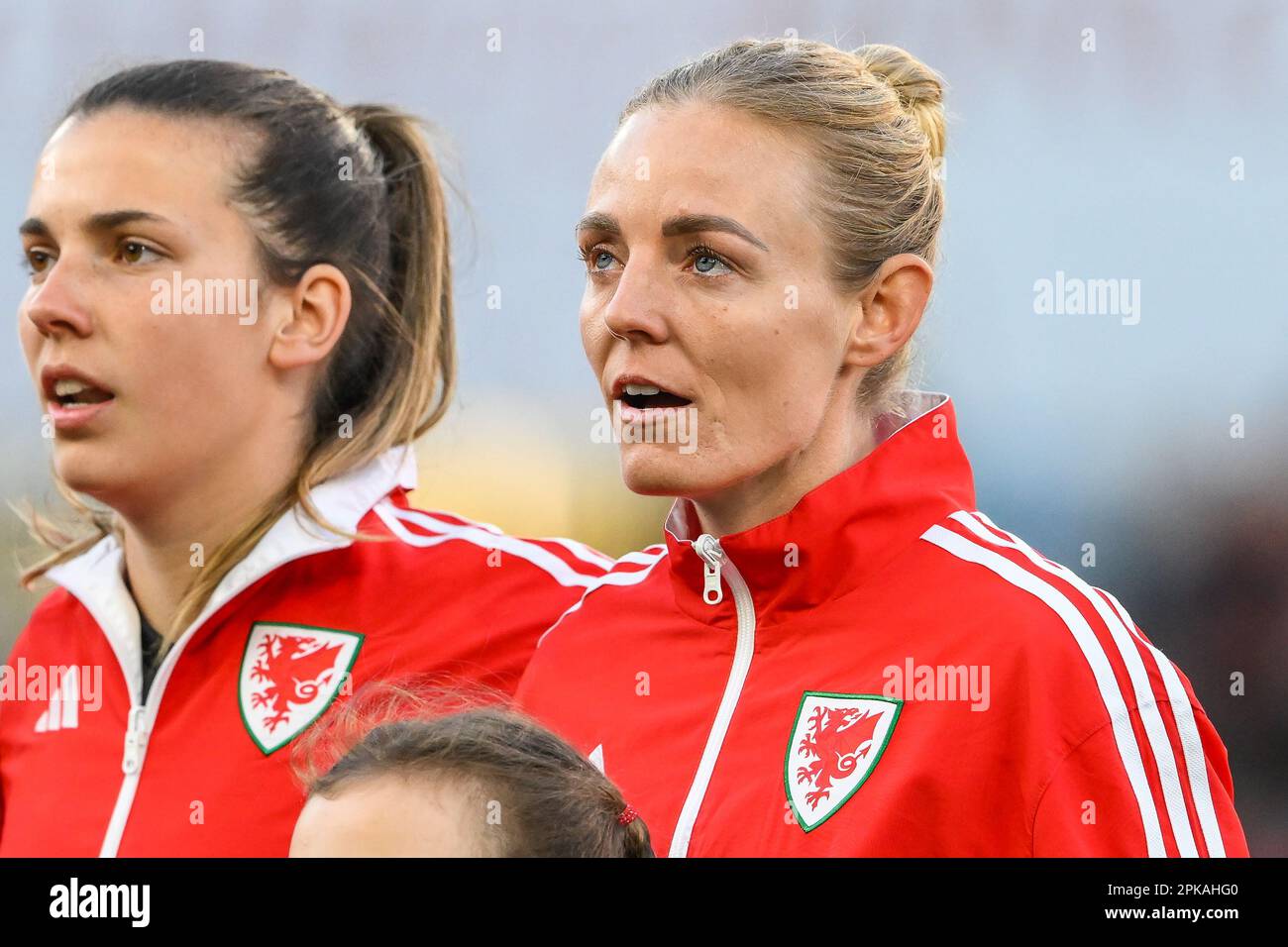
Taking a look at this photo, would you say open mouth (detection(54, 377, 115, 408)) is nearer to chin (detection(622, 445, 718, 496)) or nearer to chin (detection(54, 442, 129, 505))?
chin (detection(54, 442, 129, 505))

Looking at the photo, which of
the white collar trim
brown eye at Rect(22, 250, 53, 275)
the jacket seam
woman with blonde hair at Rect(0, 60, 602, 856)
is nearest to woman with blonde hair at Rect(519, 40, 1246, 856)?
the jacket seam

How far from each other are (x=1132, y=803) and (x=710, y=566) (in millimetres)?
591

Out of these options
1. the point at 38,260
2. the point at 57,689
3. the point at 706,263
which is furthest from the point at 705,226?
the point at 57,689

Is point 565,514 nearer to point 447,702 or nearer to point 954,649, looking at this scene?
point 447,702

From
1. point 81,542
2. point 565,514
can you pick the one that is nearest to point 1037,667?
point 81,542

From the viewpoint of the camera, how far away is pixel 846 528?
1.89 meters

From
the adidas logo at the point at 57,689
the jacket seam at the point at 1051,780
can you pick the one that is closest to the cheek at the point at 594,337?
the jacket seam at the point at 1051,780

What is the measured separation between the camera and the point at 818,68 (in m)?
1.95

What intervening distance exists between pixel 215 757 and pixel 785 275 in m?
1.05

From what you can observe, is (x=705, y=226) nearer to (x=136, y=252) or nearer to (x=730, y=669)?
(x=730, y=669)

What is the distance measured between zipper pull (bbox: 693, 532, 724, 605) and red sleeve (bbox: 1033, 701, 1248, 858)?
51 centimetres

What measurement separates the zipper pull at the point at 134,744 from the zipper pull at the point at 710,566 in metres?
0.86

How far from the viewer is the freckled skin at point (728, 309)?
73.0 inches

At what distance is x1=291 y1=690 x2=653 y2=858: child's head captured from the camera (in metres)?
1.43
